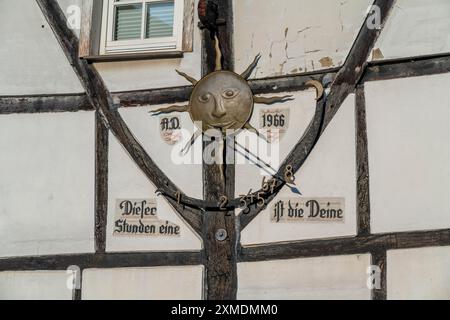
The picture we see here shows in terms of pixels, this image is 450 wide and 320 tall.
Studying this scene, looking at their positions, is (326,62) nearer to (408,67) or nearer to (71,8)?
(408,67)

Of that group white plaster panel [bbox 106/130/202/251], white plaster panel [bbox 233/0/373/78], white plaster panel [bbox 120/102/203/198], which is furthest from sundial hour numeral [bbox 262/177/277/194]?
white plaster panel [bbox 233/0/373/78]

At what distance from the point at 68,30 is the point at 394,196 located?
255cm

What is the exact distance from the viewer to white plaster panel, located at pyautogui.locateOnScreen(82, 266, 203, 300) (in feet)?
18.1

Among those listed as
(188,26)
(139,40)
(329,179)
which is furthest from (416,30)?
(139,40)

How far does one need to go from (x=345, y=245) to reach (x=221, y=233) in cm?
→ 79

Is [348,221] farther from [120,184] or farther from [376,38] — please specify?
[120,184]

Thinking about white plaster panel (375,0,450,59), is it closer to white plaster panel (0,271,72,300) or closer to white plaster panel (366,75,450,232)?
white plaster panel (366,75,450,232)

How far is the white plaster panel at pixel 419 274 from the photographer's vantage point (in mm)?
4934

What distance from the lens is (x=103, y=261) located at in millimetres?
5719

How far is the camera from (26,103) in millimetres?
6051

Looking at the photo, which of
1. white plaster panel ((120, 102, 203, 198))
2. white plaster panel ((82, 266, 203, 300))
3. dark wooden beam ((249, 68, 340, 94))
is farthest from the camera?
white plaster panel ((120, 102, 203, 198))

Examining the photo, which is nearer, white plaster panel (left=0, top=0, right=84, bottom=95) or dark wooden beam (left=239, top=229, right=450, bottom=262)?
dark wooden beam (left=239, top=229, right=450, bottom=262)

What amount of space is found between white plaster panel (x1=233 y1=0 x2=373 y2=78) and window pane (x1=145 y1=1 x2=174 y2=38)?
0.52 metres
